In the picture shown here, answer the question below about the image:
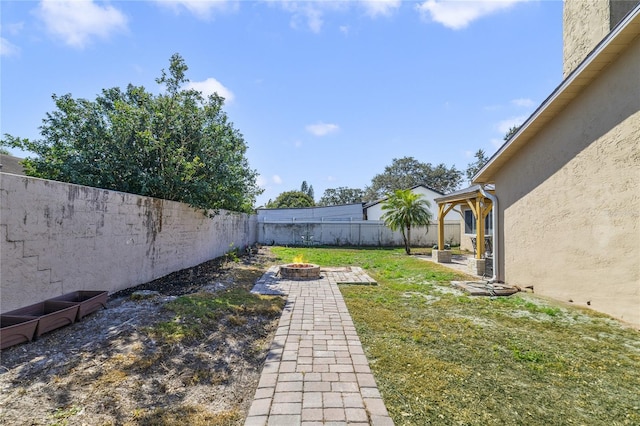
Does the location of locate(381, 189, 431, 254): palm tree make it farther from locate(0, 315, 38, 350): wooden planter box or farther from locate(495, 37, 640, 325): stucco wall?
locate(0, 315, 38, 350): wooden planter box

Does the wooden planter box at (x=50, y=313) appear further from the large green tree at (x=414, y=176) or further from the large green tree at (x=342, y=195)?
→ the large green tree at (x=342, y=195)

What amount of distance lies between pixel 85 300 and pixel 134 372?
2.37 meters

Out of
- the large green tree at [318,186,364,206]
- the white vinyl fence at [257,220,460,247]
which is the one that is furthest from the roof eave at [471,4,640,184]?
the large green tree at [318,186,364,206]

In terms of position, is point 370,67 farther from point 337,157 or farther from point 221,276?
point 337,157

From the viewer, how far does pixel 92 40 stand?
6.78 metres

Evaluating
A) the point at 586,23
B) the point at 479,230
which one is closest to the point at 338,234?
the point at 479,230

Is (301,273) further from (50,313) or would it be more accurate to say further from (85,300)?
(50,313)

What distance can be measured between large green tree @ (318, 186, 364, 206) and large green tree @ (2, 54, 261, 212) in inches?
1849

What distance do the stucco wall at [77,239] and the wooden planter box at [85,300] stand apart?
12cm

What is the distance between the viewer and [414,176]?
142ft

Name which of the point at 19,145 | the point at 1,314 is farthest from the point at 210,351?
the point at 19,145

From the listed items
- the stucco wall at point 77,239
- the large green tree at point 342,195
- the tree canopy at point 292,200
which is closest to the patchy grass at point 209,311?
the stucco wall at point 77,239

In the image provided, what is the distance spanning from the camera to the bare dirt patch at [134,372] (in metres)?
2.39

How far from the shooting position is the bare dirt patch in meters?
2.39
